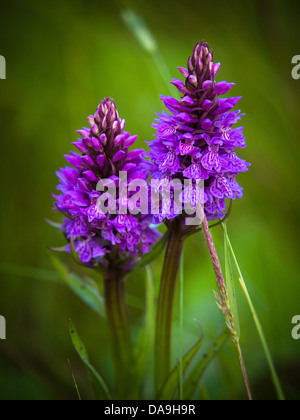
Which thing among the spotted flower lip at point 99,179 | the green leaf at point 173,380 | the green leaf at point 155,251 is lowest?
the green leaf at point 173,380

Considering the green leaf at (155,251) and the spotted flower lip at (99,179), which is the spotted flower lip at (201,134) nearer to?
the spotted flower lip at (99,179)

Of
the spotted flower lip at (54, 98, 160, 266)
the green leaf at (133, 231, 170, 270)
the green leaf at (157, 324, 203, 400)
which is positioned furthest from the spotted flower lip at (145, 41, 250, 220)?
the green leaf at (157, 324, 203, 400)

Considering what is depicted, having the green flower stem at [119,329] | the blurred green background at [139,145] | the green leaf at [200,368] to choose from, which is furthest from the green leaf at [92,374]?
the blurred green background at [139,145]

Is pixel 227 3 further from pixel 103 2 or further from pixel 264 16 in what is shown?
pixel 103 2

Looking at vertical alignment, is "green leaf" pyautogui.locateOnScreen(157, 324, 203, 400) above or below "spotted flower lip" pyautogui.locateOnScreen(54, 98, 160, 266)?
below

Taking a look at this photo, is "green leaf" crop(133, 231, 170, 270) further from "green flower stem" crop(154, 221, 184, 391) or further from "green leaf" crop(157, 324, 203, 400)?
"green leaf" crop(157, 324, 203, 400)

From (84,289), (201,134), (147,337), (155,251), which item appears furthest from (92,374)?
(201,134)

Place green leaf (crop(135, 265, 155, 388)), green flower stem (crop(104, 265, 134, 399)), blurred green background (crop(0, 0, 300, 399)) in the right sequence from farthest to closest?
blurred green background (crop(0, 0, 300, 399))
green leaf (crop(135, 265, 155, 388))
green flower stem (crop(104, 265, 134, 399))
